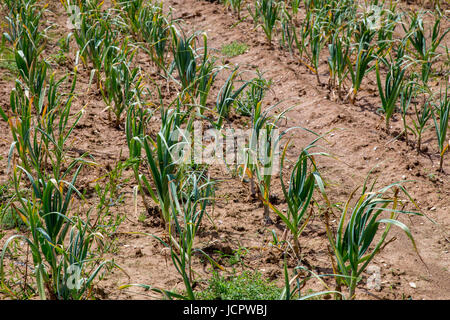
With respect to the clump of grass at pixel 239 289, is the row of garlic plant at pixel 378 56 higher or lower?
higher

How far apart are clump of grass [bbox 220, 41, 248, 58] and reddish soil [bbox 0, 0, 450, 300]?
0.35 ft

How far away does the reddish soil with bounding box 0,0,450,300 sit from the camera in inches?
99.9

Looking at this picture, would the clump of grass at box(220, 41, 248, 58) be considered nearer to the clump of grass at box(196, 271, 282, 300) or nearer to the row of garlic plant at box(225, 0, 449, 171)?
the row of garlic plant at box(225, 0, 449, 171)

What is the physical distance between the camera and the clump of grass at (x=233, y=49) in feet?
16.8

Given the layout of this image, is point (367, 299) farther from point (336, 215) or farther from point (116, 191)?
point (116, 191)

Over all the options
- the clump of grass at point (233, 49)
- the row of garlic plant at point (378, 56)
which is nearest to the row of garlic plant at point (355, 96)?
the row of garlic plant at point (378, 56)

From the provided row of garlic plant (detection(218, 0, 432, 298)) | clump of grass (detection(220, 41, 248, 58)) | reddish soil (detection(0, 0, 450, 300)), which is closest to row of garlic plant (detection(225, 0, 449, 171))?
row of garlic plant (detection(218, 0, 432, 298))

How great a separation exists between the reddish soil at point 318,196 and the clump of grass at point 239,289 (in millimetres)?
83

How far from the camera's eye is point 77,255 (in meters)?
2.12

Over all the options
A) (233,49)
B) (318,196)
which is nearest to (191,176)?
(318,196)

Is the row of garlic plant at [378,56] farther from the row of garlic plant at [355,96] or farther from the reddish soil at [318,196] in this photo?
the reddish soil at [318,196]

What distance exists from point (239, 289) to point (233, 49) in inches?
128

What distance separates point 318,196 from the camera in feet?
10.3
